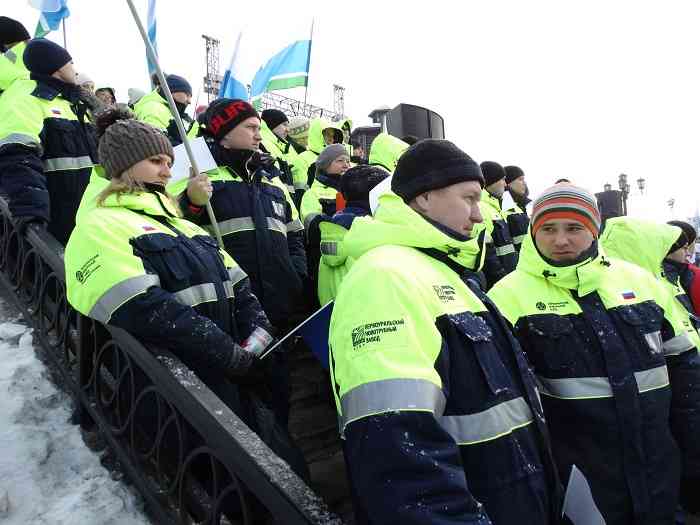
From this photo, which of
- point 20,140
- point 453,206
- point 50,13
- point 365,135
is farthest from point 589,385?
point 365,135

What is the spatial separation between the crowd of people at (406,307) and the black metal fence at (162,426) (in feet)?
0.77

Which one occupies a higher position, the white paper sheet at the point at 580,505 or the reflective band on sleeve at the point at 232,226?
the reflective band on sleeve at the point at 232,226

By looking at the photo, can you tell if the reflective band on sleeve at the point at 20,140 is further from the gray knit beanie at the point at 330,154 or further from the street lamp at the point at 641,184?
the street lamp at the point at 641,184

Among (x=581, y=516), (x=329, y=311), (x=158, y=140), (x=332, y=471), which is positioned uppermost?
(x=158, y=140)

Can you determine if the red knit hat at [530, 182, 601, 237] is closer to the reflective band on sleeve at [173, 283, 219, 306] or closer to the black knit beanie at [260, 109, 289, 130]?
the reflective band on sleeve at [173, 283, 219, 306]

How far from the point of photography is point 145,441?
7.68ft

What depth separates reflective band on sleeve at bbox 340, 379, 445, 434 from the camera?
121cm

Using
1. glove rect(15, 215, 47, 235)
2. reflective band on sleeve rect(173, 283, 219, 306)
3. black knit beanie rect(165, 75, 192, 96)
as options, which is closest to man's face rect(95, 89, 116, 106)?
black knit beanie rect(165, 75, 192, 96)

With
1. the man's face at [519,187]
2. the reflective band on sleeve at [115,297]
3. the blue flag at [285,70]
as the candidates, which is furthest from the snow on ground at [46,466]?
the man's face at [519,187]

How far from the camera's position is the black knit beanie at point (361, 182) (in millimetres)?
3773

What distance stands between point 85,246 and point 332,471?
210 cm

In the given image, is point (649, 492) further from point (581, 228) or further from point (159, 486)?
point (159, 486)

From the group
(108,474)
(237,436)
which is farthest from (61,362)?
(237,436)

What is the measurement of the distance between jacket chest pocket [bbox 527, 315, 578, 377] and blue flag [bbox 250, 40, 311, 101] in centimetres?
511
